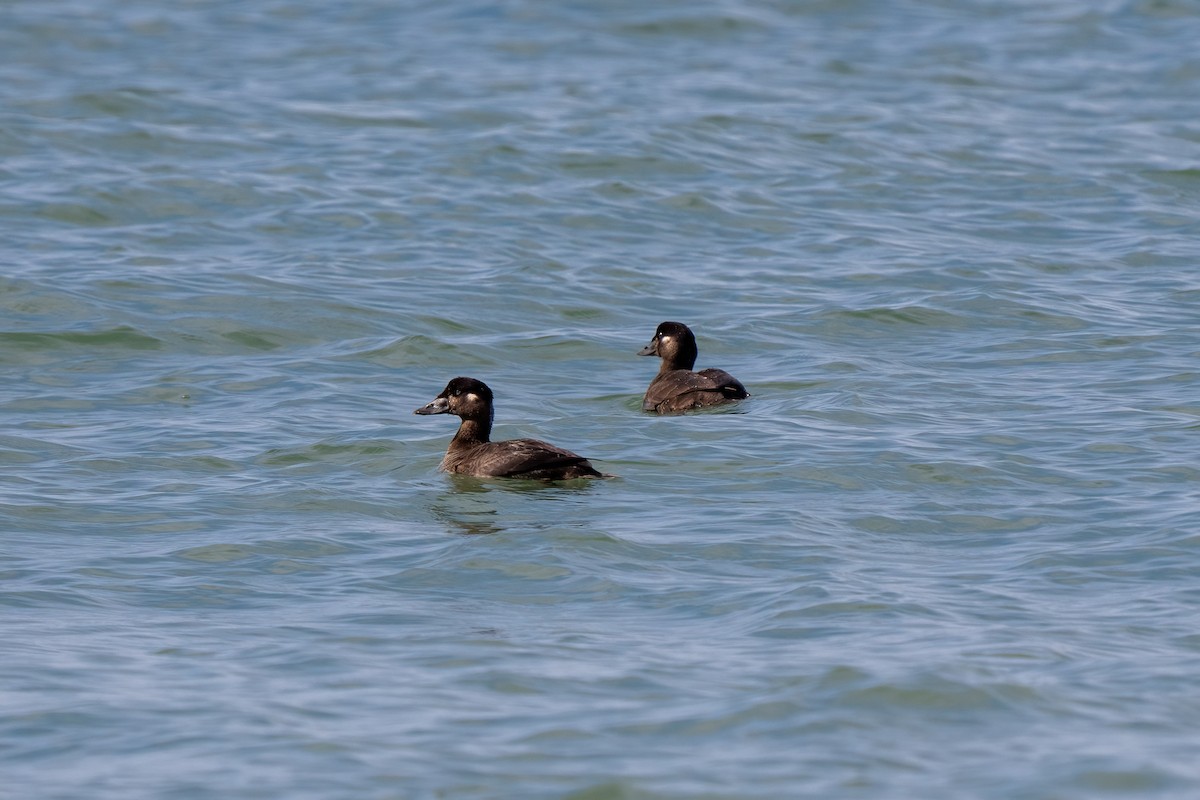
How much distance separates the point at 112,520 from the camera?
10984 mm

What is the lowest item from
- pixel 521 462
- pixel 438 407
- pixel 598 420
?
pixel 598 420

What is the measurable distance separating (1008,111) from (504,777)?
20892mm

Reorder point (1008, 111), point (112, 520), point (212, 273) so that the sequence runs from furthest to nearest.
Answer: point (1008, 111) → point (212, 273) → point (112, 520)

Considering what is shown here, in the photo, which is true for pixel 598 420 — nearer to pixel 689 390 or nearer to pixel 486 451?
pixel 689 390

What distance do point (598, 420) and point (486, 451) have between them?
5.80 ft

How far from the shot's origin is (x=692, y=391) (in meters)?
13.6

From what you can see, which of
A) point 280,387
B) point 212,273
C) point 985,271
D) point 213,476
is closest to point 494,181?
point 212,273

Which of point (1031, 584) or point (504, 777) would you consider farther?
point (1031, 584)

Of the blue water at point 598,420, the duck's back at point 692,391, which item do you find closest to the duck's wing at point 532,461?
the blue water at point 598,420

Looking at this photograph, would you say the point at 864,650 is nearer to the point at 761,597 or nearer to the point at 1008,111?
the point at 761,597

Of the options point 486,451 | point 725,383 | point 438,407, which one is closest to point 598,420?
point 725,383

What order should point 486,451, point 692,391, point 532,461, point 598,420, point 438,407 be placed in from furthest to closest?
1. point 598,420
2. point 692,391
3. point 438,407
4. point 486,451
5. point 532,461

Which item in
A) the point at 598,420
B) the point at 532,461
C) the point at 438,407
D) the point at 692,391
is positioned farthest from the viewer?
the point at 598,420

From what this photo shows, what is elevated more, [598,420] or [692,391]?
[692,391]
